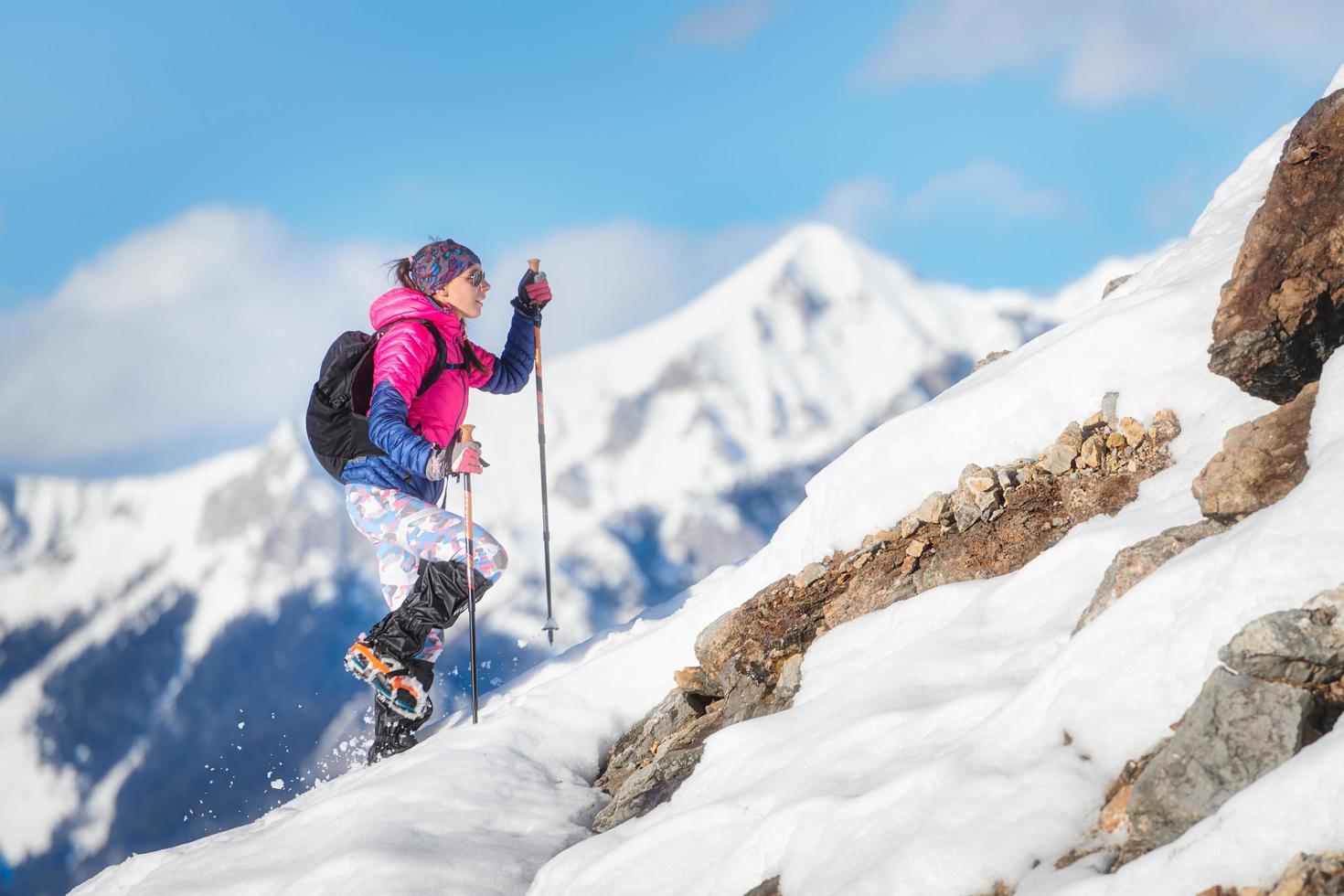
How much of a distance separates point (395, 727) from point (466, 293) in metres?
3.61

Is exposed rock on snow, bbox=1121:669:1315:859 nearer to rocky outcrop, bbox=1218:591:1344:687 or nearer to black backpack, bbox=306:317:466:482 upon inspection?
rocky outcrop, bbox=1218:591:1344:687

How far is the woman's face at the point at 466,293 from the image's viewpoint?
909 centimetres

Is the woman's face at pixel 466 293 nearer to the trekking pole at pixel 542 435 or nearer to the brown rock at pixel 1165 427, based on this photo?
the trekking pole at pixel 542 435

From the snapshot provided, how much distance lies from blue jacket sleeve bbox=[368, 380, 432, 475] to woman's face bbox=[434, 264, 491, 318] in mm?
1130

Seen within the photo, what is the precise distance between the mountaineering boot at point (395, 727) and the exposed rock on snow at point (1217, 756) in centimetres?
654

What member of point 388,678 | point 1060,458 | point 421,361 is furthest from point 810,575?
point 388,678

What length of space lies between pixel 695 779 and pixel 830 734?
1.07 metres

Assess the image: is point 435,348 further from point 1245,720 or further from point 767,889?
point 1245,720

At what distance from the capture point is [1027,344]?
29.8 feet

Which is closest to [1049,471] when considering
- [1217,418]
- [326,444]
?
[1217,418]

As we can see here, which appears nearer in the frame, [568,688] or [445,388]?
[568,688]

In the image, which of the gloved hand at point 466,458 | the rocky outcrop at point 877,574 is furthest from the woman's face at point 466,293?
the rocky outcrop at point 877,574

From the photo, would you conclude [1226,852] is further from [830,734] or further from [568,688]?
[568,688]

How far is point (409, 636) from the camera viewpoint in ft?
29.1
